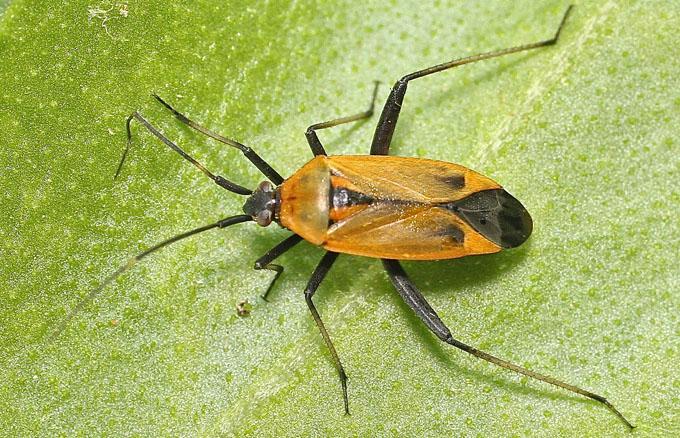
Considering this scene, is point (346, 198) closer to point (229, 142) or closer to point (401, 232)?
point (401, 232)

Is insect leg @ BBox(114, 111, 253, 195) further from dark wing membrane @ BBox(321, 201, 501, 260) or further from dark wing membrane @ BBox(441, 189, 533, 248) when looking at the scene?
dark wing membrane @ BBox(441, 189, 533, 248)

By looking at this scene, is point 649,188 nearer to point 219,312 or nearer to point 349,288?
point 349,288

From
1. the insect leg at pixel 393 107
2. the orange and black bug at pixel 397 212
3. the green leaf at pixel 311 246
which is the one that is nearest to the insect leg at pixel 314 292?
the orange and black bug at pixel 397 212

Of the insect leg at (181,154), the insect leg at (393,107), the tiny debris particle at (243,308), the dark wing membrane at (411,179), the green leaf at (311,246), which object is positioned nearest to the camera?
the green leaf at (311,246)

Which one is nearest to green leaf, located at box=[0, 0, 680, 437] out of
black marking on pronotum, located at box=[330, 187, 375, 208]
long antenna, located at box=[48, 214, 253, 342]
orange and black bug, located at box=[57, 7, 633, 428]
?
long antenna, located at box=[48, 214, 253, 342]

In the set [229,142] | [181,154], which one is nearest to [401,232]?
[229,142]

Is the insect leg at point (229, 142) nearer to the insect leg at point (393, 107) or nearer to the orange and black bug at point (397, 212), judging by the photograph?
→ the orange and black bug at point (397, 212)
